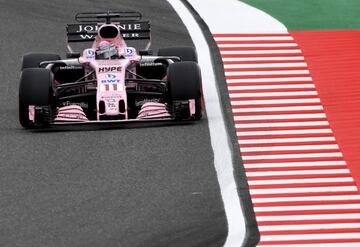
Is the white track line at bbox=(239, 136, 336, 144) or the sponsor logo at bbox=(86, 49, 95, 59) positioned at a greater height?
the sponsor logo at bbox=(86, 49, 95, 59)

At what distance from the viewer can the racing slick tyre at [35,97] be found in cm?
2248

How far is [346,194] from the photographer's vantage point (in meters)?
20.4

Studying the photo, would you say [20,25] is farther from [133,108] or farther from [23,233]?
[23,233]

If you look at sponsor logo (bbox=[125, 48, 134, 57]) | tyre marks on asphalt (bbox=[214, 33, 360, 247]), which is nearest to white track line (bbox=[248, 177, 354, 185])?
tyre marks on asphalt (bbox=[214, 33, 360, 247])

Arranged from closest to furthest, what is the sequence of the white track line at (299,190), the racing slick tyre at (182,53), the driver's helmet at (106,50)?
the white track line at (299,190), the driver's helmet at (106,50), the racing slick tyre at (182,53)

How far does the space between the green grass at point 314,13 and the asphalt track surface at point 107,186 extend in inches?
238

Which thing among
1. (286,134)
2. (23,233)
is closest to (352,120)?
(286,134)

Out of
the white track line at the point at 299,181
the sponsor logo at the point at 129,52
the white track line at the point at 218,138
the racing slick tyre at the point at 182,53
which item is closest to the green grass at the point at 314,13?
the white track line at the point at 218,138

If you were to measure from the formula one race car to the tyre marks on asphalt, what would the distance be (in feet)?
3.61

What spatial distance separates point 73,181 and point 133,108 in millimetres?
2838

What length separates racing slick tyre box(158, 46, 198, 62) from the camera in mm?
24328

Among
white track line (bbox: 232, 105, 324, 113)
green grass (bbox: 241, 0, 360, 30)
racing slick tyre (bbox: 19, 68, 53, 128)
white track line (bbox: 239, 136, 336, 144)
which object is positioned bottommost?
white track line (bbox: 239, 136, 336, 144)

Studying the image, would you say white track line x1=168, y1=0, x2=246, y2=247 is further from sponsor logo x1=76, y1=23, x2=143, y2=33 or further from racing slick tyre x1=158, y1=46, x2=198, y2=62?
sponsor logo x1=76, y1=23, x2=143, y2=33

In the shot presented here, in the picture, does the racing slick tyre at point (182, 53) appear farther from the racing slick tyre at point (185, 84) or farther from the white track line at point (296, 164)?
the white track line at point (296, 164)
